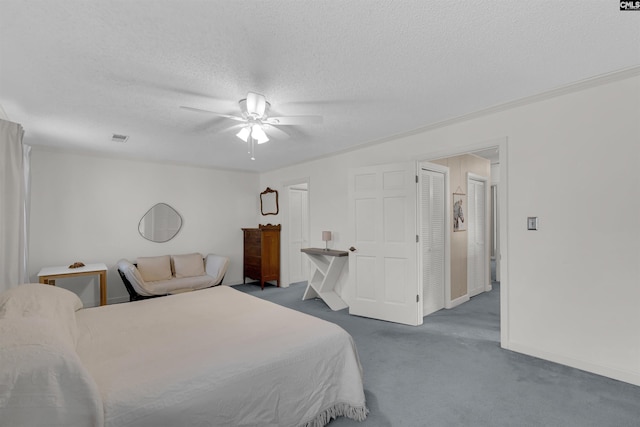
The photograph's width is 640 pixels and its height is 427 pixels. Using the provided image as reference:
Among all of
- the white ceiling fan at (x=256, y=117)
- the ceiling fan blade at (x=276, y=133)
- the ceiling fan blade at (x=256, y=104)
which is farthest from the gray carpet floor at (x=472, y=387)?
the ceiling fan blade at (x=276, y=133)

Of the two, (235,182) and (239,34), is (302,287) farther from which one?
(239,34)

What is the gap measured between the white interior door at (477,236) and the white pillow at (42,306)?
4.95 metres

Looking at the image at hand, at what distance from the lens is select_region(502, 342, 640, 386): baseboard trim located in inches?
88.4

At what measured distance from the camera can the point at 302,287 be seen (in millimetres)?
5758

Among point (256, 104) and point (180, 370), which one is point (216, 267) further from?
point (180, 370)

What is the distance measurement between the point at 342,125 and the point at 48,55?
2483 mm

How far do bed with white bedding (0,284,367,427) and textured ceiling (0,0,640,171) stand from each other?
5.18 feet

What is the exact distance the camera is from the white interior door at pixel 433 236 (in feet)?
13.0

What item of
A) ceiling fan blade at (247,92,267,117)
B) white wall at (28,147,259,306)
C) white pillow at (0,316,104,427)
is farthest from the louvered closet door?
white wall at (28,147,259,306)

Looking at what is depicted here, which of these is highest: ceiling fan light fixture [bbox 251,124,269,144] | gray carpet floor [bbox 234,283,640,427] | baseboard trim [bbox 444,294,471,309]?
ceiling fan light fixture [bbox 251,124,269,144]

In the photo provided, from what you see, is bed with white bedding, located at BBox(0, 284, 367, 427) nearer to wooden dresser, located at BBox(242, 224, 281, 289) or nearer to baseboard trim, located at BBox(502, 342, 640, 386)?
baseboard trim, located at BBox(502, 342, 640, 386)

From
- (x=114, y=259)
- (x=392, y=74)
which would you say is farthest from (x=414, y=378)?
(x=114, y=259)

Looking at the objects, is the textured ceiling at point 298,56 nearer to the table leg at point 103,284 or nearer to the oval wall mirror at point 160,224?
the table leg at point 103,284

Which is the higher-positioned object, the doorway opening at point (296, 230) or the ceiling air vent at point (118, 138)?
the ceiling air vent at point (118, 138)
